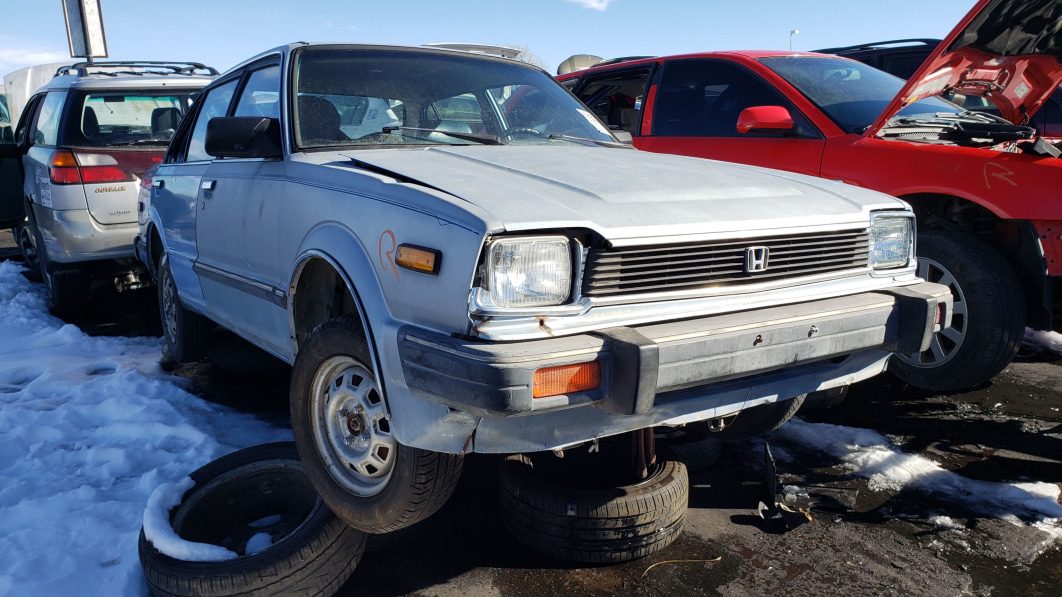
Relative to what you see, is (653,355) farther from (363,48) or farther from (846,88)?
(846,88)

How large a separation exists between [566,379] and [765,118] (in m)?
2.91

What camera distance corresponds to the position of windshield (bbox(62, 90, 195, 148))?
617 cm

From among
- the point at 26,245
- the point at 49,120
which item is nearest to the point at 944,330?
the point at 49,120

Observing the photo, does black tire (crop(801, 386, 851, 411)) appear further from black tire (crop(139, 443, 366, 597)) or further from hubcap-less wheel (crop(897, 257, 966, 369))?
black tire (crop(139, 443, 366, 597))

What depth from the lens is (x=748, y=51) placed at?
529cm

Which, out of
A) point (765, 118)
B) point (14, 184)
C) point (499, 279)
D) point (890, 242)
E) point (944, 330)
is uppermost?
point (765, 118)

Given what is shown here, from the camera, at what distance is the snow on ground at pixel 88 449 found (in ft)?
8.61

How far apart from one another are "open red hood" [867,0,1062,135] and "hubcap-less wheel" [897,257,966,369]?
817 millimetres

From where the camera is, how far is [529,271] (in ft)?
6.98

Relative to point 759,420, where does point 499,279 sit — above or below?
above

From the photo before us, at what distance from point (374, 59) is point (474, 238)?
1765 mm

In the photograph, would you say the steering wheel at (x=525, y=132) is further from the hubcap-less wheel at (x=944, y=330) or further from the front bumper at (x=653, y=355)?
the hubcap-less wheel at (x=944, y=330)

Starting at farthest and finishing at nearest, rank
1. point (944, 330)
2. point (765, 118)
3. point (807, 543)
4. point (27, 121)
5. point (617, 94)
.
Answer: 1. point (27, 121)
2. point (617, 94)
3. point (765, 118)
4. point (944, 330)
5. point (807, 543)

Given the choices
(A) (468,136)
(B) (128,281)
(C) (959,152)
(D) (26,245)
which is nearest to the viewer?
(A) (468,136)
